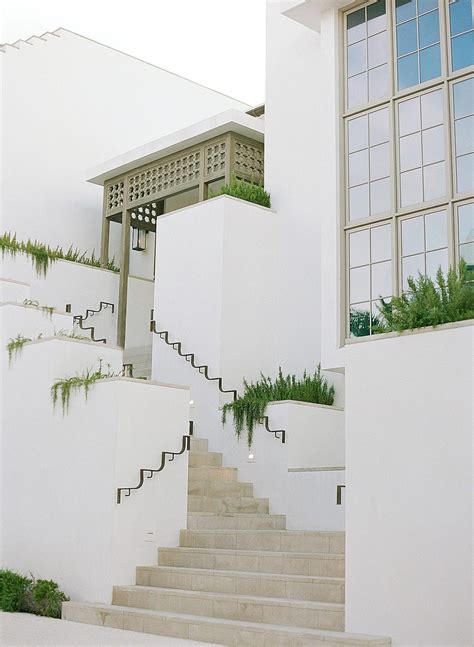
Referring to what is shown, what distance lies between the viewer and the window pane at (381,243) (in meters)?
11.0

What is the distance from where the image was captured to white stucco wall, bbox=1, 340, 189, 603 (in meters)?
8.70

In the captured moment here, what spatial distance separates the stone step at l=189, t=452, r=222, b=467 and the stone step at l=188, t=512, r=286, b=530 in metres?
1.15

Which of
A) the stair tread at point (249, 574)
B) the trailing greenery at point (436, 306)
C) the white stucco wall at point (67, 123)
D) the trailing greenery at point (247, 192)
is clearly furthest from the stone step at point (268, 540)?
the white stucco wall at point (67, 123)

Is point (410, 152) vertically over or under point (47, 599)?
over

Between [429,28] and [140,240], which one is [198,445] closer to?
[429,28]

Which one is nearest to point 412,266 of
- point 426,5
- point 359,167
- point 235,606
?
point 359,167

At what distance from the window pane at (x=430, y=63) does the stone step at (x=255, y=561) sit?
19.9 ft

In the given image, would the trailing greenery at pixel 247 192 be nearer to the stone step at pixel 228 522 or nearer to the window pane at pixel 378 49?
the window pane at pixel 378 49

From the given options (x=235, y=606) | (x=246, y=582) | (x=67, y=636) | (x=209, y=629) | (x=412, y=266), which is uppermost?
(x=412, y=266)

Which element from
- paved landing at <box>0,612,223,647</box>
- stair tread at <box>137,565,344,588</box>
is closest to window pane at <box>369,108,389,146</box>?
stair tread at <box>137,565,344,588</box>

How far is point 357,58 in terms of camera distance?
38.5 feet

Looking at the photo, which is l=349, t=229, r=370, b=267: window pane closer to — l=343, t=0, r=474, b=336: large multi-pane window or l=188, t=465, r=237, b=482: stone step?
l=343, t=0, r=474, b=336: large multi-pane window

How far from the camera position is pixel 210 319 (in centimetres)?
1246

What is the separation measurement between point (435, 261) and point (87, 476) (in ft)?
15.3
